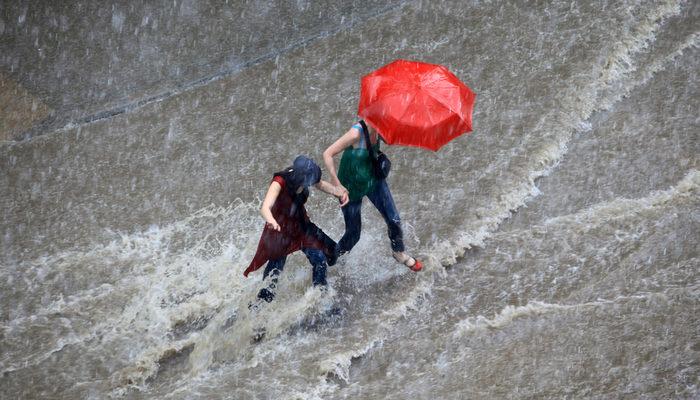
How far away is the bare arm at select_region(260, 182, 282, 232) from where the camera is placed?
433cm

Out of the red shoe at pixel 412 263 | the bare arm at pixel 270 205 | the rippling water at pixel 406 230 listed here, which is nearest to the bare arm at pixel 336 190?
the bare arm at pixel 270 205

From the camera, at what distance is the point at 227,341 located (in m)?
5.38

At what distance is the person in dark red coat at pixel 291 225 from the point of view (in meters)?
4.40

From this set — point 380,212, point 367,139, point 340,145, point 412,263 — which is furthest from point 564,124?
point 340,145

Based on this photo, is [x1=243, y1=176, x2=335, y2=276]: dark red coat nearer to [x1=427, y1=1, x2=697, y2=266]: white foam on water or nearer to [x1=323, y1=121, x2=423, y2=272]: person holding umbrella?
[x1=323, y1=121, x2=423, y2=272]: person holding umbrella

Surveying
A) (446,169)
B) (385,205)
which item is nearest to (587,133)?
(446,169)

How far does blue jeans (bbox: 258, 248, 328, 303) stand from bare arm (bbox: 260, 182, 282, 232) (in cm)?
65

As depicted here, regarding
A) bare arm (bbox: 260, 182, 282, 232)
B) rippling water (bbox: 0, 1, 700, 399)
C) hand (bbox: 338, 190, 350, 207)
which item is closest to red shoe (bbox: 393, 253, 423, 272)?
rippling water (bbox: 0, 1, 700, 399)

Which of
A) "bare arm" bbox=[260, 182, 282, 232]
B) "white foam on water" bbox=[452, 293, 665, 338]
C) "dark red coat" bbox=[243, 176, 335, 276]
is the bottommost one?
"white foam on water" bbox=[452, 293, 665, 338]

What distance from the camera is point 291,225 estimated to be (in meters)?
4.75

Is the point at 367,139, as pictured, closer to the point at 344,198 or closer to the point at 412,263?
the point at 344,198

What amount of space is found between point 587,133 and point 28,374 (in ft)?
18.0

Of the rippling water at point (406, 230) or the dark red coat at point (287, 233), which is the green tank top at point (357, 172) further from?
the rippling water at point (406, 230)

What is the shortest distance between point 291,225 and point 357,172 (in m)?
0.59
